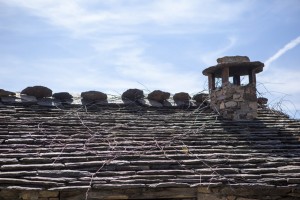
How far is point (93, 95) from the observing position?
30.6 ft

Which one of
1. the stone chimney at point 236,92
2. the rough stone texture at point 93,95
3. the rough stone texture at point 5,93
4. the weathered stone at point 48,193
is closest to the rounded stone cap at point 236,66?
the stone chimney at point 236,92

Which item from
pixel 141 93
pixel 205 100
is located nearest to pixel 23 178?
pixel 141 93

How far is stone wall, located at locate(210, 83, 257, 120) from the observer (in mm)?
9484

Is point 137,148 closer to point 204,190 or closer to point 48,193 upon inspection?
point 204,190

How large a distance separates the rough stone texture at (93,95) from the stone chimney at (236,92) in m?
2.79

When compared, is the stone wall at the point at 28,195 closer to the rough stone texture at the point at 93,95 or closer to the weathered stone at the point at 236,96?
the rough stone texture at the point at 93,95

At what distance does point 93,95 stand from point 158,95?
1624mm

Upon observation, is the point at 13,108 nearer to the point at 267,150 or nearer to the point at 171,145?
the point at 171,145

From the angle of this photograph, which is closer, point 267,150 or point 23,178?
point 23,178

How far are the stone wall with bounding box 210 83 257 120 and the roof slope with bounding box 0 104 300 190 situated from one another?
0.28 meters

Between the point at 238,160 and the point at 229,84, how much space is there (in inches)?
110

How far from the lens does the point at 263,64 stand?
9.61m

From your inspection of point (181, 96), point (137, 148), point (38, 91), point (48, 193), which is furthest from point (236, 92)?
point (48, 193)

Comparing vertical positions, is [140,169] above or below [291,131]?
below
